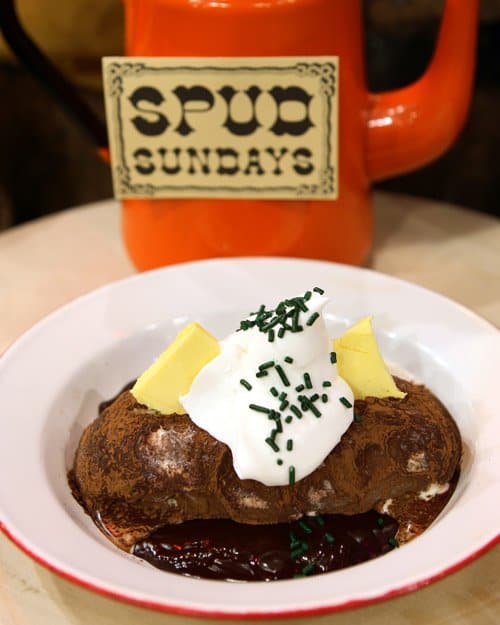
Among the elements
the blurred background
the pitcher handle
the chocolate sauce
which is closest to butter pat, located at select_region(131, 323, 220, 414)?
the chocolate sauce

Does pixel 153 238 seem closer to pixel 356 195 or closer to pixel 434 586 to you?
pixel 356 195

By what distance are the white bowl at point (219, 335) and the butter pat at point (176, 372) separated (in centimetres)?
11

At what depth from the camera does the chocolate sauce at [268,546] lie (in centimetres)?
67

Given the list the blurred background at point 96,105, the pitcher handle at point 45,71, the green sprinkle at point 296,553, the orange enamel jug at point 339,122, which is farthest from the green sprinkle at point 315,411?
the blurred background at point 96,105

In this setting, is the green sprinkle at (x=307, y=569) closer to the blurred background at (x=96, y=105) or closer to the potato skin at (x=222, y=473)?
the potato skin at (x=222, y=473)

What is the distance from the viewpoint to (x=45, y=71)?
40.4 inches

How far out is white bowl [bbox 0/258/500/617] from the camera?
0.59m

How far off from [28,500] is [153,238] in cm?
44

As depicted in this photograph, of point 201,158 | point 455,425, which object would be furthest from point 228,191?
point 455,425

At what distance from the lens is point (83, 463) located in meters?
0.75

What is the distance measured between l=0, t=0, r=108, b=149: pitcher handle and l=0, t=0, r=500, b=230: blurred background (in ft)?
0.65

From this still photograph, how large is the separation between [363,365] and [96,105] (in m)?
0.99

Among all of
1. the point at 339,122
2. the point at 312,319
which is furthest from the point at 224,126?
the point at 312,319

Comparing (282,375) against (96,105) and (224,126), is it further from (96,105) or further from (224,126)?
(96,105)
